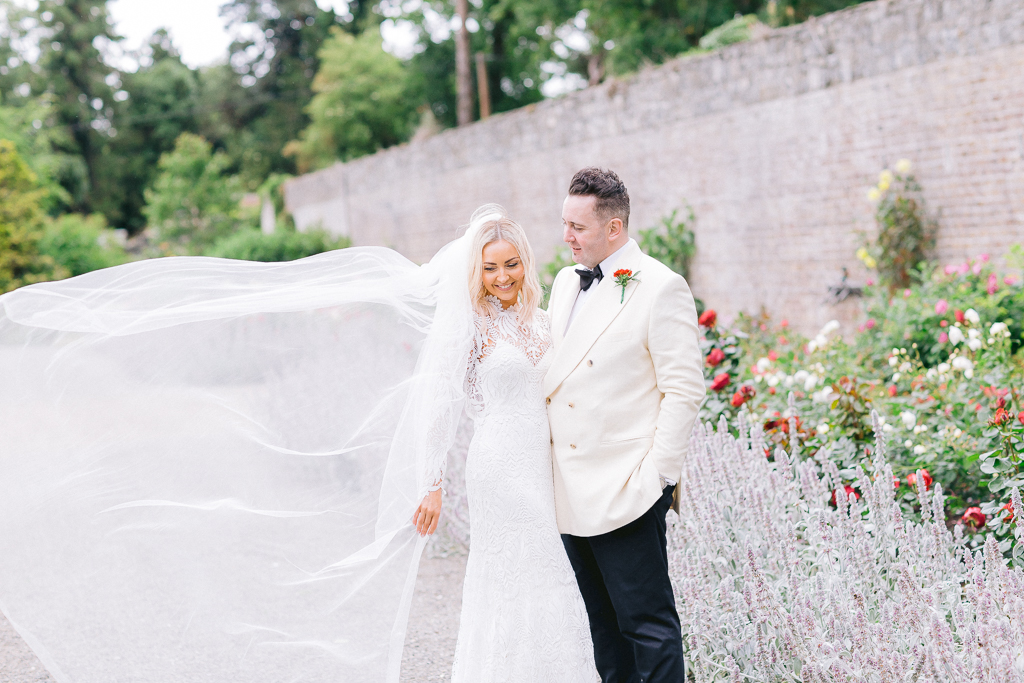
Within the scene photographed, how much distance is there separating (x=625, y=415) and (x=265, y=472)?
1.42 meters

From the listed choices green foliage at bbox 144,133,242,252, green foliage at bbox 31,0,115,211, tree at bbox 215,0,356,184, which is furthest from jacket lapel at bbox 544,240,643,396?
green foliage at bbox 31,0,115,211

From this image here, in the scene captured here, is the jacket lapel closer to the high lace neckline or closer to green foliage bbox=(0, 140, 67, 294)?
the high lace neckline

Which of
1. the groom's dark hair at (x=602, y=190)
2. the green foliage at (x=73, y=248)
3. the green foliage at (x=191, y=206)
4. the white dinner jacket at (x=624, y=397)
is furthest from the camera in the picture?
the green foliage at (x=191, y=206)

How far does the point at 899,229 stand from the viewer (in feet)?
23.5

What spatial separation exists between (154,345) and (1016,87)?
627 cm

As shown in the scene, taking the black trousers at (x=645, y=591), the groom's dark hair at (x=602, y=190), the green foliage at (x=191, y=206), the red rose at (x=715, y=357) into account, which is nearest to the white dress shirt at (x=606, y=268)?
the groom's dark hair at (x=602, y=190)

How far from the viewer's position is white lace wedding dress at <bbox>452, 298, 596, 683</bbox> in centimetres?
262

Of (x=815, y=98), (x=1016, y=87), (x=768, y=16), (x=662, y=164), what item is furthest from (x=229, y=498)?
(x=768, y=16)

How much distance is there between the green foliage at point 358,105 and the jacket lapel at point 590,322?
92.4 feet

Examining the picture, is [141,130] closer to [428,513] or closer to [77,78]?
[77,78]

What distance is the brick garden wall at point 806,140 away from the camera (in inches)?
262

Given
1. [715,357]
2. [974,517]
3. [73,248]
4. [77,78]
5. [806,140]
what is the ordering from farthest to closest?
[77,78] → [73,248] → [806,140] → [715,357] → [974,517]

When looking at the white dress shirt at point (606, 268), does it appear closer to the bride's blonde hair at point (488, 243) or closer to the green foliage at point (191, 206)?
the bride's blonde hair at point (488, 243)

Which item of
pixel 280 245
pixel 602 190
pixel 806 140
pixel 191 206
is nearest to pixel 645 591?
pixel 602 190
